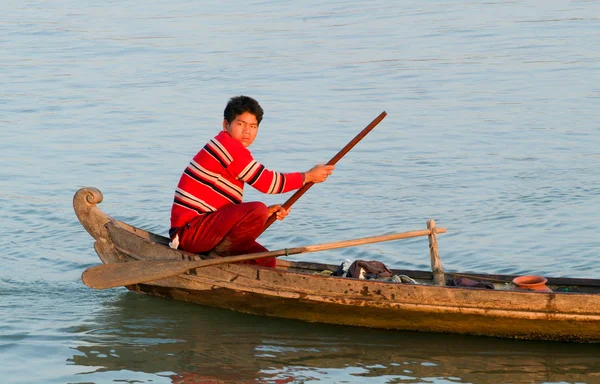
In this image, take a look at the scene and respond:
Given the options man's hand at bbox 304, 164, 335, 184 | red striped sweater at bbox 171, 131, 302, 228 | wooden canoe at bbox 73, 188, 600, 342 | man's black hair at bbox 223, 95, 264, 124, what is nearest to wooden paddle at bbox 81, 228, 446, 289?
wooden canoe at bbox 73, 188, 600, 342

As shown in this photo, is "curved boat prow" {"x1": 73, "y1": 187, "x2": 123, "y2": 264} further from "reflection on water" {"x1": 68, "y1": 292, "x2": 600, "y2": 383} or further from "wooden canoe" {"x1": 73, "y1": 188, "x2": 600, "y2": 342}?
"reflection on water" {"x1": 68, "y1": 292, "x2": 600, "y2": 383}

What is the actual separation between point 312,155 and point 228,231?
16.1 ft

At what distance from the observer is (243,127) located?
6805mm

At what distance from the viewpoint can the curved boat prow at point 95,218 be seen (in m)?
7.25

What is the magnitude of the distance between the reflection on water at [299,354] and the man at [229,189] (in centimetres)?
52

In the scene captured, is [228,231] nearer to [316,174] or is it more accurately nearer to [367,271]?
[316,174]

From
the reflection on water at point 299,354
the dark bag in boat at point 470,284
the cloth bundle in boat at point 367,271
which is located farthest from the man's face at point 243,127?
the dark bag in boat at point 470,284

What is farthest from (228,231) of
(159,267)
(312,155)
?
(312,155)

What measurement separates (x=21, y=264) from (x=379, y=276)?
3189 millimetres

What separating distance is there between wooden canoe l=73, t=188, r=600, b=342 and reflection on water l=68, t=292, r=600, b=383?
0.08m

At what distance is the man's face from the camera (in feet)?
22.2

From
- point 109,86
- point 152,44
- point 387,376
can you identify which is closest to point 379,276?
point 387,376

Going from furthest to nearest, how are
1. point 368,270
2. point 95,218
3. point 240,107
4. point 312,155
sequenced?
point 312,155 → point 95,218 → point 368,270 → point 240,107

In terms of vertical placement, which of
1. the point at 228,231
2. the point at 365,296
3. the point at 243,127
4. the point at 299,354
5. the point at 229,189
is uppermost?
the point at 243,127
